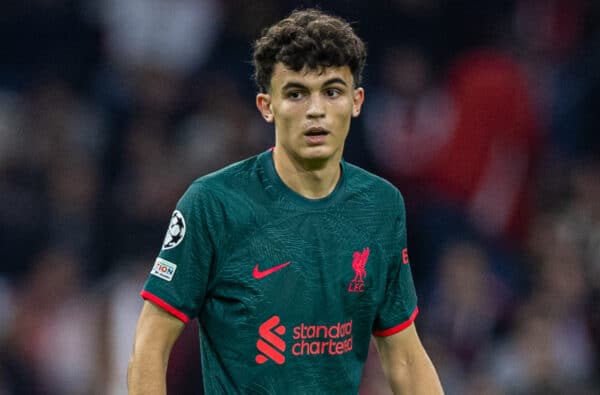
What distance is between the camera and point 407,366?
154 inches

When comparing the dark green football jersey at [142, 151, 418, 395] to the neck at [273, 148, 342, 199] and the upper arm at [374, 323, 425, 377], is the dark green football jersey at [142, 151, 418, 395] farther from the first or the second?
the upper arm at [374, 323, 425, 377]

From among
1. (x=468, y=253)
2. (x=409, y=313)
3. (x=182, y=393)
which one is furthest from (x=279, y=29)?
(x=468, y=253)

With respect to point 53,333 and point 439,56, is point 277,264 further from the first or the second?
point 439,56

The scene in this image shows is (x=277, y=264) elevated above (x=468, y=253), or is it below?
above

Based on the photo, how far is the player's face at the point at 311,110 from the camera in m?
3.58

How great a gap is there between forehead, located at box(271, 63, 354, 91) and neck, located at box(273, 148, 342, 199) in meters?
0.24

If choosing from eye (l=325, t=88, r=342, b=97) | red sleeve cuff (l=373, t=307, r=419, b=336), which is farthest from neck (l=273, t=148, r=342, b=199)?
red sleeve cuff (l=373, t=307, r=419, b=336)

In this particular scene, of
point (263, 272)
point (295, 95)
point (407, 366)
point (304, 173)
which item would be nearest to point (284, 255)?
point (263, 272)

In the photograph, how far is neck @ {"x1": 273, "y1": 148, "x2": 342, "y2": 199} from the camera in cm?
371

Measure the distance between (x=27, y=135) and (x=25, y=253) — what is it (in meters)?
0.83

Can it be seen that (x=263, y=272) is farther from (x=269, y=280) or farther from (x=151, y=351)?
(x=151, y=351)

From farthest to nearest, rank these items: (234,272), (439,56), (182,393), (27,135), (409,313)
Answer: (439,56) → (27,135) → (182,393) → (409,313) → (234,272)

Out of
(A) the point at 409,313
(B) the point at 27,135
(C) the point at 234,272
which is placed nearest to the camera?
(C) the point at 234,272

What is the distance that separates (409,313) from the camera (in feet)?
12.9
